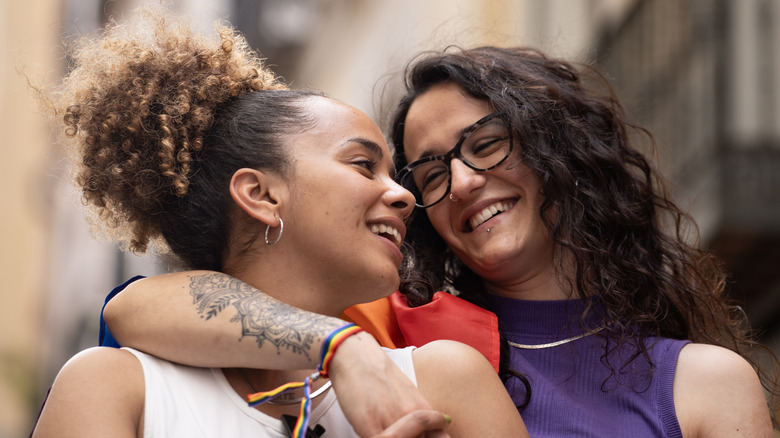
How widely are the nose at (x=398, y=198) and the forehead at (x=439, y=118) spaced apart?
2.34 feet

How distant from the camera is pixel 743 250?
672 cm

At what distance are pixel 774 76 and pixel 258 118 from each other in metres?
4.75

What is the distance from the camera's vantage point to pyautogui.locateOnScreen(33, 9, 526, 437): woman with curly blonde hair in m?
2.42

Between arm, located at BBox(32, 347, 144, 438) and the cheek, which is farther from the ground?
arm, located at BBox(32, 347, 144, 438)

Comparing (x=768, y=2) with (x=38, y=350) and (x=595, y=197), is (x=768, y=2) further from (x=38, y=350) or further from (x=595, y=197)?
(x=38, y=350)

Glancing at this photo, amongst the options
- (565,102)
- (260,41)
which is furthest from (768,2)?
(260,41)

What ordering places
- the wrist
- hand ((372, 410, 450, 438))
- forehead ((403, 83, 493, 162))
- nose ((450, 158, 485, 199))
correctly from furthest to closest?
forehead ((403, 83, 493, 162)) < nose ((450, 158, 485, 199)) < the wrist < hand ((372, 410, 450, 438))

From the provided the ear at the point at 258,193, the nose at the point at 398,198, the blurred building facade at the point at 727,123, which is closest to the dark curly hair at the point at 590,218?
the nose at the point at 398,198

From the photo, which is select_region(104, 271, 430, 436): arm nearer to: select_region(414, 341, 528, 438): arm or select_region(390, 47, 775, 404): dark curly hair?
select_region(414, 341, 528, 438): arm

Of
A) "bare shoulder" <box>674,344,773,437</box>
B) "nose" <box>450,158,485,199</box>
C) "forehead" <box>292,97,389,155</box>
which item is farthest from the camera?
"nose" <box>450,158,485,199</box>

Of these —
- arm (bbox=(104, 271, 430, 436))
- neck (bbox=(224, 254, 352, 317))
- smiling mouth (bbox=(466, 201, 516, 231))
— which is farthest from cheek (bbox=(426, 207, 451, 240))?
arm (bbox=(104, 271, 430, 436))

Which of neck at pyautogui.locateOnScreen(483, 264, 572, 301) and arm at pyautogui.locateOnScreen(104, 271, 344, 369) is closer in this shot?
arm at pyautogui.locateOnScreen(104, 271, 344, 369)

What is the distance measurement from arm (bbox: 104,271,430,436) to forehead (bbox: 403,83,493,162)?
121 cm

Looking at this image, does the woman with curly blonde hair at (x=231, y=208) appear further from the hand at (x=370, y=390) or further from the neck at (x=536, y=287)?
the neck at (x=536, y=287)
